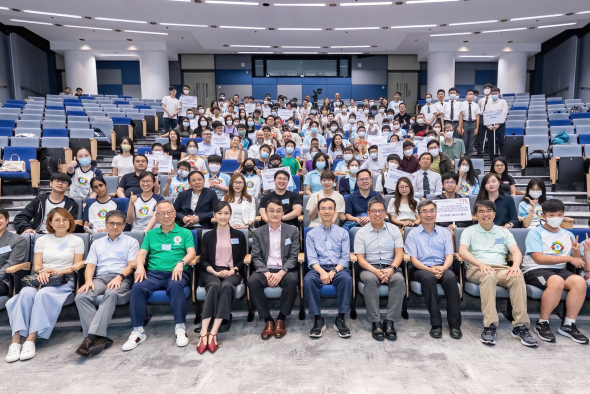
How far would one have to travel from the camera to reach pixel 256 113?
9.48 meters

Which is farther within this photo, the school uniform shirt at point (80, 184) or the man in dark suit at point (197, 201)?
the school uniform shirt at point (80, 184)

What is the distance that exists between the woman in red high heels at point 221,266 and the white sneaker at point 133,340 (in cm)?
50

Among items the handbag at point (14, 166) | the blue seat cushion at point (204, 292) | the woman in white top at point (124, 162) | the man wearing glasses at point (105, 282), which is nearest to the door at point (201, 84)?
the handbag at point (14, 166)

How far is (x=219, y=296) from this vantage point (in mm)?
3174

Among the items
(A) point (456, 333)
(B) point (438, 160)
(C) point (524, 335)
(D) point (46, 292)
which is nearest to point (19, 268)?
(D) point (46, 292)

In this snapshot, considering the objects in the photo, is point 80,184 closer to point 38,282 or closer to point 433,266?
point 38,282

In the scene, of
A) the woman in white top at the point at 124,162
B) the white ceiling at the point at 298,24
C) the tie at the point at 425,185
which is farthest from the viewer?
the white ceiling at the point at 298,24

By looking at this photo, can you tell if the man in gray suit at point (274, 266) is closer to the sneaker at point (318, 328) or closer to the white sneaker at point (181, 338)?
the sneaker at point (318, 328)

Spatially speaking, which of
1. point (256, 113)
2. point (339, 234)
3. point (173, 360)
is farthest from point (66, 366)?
point (256, 113)

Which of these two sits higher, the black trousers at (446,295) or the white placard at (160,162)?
the white placard at (160,162)

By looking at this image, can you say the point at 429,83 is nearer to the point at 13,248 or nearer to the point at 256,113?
the point at 256,113

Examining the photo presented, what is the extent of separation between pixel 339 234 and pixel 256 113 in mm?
6505

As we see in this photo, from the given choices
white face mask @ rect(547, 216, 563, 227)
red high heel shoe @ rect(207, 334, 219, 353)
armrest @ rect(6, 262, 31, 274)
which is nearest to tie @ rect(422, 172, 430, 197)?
white face mask @ rect(547, 216, 563, 227)

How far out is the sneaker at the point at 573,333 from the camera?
2.95 m
